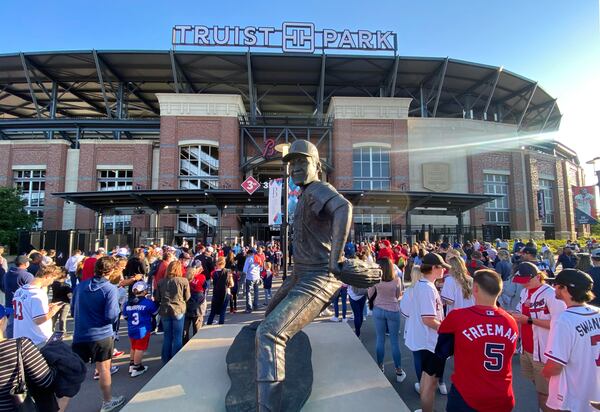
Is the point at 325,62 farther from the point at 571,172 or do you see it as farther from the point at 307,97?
the point at 571,172

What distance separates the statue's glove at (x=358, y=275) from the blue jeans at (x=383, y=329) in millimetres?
3116

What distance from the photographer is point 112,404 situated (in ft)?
14.2

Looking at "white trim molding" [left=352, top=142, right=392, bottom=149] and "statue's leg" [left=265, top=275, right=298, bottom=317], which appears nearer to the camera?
"statue's leg" [left=265, top=275, right=298, bottom=317]

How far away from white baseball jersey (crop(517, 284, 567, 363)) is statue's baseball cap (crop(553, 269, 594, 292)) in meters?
0.96

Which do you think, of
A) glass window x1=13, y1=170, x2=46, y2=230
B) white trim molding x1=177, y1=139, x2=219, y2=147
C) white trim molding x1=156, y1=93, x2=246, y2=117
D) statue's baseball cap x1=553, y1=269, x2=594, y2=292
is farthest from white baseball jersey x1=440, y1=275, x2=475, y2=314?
glass window x1=13, y1=170, x2=46, y2=230

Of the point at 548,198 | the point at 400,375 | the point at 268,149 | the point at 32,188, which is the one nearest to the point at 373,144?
the point at 268,149

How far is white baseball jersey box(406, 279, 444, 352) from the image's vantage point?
4043 millimetres

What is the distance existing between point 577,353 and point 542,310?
1.28m

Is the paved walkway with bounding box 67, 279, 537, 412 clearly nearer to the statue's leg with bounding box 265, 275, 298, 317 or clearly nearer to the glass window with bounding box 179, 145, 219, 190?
the statue's leg with bounding box 265, 275, 298, 317

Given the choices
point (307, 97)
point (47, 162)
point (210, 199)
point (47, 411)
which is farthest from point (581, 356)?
point (47, 162)

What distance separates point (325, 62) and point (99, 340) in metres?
28.3

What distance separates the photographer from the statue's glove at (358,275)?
8.67ft

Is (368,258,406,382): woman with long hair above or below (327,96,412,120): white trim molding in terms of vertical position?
below

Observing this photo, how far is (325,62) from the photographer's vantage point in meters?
28.4
